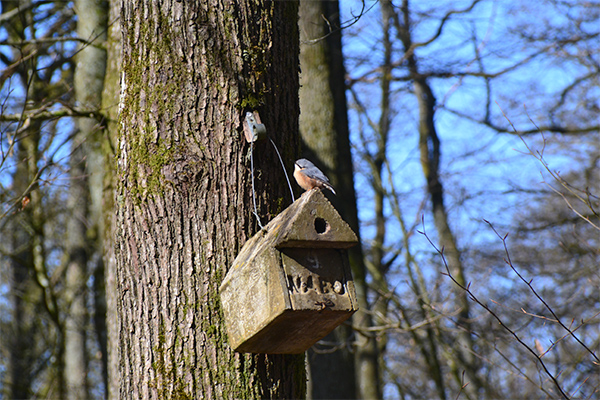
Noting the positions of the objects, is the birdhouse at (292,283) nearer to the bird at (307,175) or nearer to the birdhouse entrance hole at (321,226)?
the birdhouse entrance hole at (321,226)

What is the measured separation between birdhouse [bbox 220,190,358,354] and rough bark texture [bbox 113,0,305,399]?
118 millimetres

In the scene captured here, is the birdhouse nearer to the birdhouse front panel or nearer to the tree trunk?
the birdhouse front panel

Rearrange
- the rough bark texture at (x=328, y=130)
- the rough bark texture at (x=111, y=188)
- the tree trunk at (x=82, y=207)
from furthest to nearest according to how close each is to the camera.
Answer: the tree trunk at (x=82, y=207), the rough bark texture at (x=328, y=130), the rough bark texture at (x=111, y=188)

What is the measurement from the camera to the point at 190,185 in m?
2.27

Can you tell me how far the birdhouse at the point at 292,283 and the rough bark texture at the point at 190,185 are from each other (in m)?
0.12

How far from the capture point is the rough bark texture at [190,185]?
2.16m

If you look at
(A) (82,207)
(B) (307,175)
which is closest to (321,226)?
(B) (307,175)

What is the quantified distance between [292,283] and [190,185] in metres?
0.62

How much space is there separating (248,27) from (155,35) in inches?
16.0

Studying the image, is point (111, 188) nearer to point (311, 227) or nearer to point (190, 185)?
point (190, 185)

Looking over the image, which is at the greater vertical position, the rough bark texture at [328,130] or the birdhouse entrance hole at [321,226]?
the rough bark texture at [328,130]

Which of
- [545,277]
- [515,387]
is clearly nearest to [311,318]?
[545,277]

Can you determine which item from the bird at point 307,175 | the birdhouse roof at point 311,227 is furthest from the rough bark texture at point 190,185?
the birdhouse roof at point 311,227

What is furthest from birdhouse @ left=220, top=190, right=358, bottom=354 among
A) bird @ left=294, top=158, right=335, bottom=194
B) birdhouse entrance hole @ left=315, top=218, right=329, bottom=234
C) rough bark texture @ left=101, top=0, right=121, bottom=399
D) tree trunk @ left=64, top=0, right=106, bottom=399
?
tree trunk @ left=64, top=0, right=106, bottom=399
